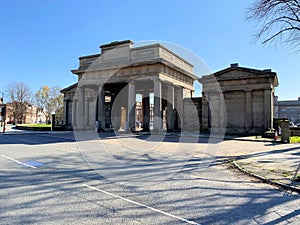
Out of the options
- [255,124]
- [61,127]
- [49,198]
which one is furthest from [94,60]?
[49,198]

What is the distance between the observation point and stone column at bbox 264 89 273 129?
24266 mm

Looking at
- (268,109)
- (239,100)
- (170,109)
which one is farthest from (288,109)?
(170,109)

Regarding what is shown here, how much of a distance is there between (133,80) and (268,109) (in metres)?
14.7

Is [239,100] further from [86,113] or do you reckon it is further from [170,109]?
[86,113]

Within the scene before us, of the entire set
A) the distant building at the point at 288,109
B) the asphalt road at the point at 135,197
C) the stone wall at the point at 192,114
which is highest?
the distant building at the point at 288,109

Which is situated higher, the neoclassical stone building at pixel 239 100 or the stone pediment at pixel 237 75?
the stone pediment at pixel 237 75

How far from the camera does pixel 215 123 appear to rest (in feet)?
90.2

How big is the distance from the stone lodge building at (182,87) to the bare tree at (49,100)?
35981 millimetres

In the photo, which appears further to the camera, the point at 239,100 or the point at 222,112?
the point at 222,112

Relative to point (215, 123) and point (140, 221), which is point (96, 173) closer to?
point (140, 221)

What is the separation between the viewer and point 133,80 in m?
26.1

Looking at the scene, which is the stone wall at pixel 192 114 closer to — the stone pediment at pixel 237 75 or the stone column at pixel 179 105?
the stone column at pixel 179 105

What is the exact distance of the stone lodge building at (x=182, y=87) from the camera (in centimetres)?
2477

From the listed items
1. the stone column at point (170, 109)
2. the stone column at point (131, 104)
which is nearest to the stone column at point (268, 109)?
the stone column at point (170, 109)
